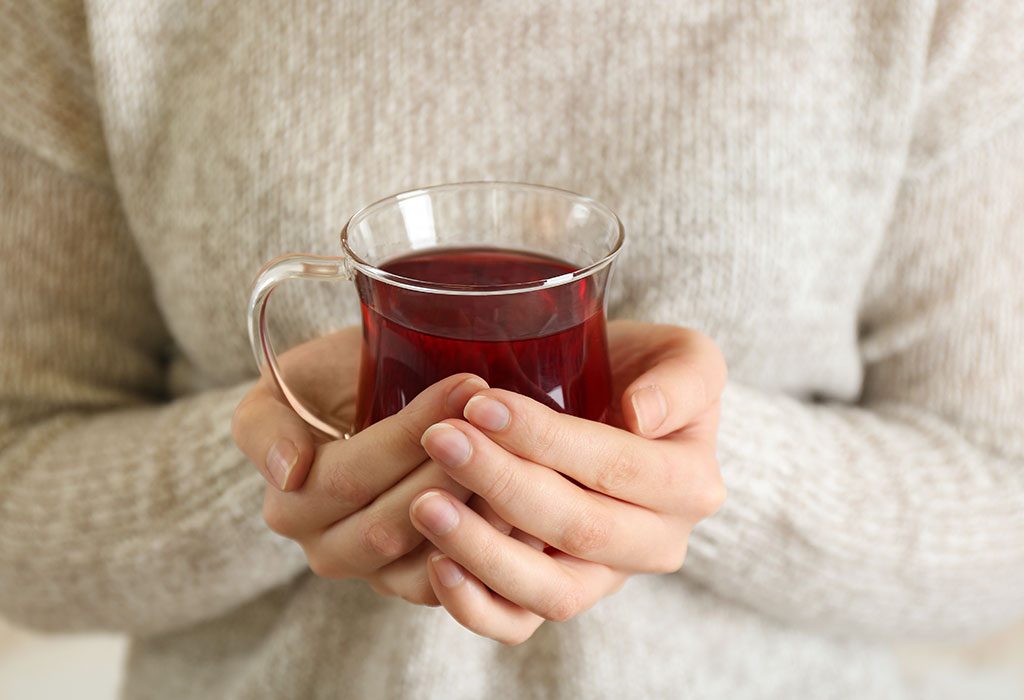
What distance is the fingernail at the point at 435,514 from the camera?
1.66 feet

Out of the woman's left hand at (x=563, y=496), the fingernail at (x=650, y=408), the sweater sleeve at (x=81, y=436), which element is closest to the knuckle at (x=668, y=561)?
the woman's left hand at (x=563, y=496)

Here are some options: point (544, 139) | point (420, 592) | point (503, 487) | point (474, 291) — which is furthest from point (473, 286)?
point (544, 139)

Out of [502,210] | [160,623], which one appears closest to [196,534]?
[160,623]

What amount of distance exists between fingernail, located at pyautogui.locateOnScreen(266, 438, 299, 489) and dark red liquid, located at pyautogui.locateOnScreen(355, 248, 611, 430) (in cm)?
5

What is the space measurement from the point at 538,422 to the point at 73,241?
593 millimetres

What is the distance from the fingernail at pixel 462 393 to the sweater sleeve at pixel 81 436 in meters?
0.34

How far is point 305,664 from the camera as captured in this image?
88cm

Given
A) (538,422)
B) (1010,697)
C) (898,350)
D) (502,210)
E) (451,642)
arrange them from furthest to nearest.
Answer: (1010,697)
(898,350)
(451,642)
(502,210)
(538,422)

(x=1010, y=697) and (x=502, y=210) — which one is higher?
(x=502, y=210)

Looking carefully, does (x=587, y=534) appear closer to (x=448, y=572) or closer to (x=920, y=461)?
(x=448, y=572)

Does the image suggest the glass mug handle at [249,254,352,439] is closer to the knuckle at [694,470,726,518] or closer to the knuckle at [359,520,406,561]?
the knuckle at [359,520,406,561]

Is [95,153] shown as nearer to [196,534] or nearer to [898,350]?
[196,534]

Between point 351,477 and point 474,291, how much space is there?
149 mm

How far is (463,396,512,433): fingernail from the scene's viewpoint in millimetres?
481
